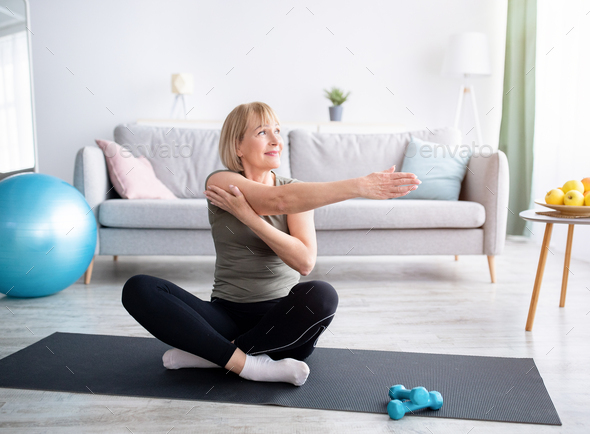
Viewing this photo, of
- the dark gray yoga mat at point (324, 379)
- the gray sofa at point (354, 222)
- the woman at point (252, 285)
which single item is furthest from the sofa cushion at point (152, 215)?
the woman at point (252, 285)

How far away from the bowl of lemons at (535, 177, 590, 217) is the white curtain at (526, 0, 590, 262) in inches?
66.9

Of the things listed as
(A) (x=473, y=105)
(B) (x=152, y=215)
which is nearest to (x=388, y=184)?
(B) (x=152, y=215)

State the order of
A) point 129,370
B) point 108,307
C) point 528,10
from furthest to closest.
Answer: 1. point 528,10
2. point 108,307
3. point 129,370

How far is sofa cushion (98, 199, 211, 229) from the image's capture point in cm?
270

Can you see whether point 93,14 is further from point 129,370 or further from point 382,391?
point 382,391

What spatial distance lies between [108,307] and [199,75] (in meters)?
2.74

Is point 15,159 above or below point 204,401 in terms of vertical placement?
above

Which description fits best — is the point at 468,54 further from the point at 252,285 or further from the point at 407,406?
the point at 407,406

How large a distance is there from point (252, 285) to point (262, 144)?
1.35 feet

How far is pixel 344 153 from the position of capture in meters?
3.33

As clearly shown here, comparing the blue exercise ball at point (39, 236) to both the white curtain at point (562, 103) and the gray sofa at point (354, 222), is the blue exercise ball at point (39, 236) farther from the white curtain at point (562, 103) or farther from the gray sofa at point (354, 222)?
the white curtain at point (562, 103)

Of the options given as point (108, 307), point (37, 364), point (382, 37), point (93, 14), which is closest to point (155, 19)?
point (93, 14)

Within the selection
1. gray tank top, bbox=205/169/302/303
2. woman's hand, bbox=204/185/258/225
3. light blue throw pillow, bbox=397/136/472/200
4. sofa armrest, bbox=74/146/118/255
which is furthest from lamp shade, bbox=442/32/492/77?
woman's hand, bbox=204/185/258/225

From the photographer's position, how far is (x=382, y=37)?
181 inches
